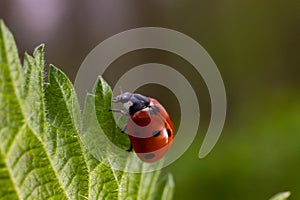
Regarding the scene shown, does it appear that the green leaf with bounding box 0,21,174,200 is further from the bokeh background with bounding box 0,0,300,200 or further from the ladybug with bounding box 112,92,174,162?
the bokeh background with bounding box 0,0,300,200

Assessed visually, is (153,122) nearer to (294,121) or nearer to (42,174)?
(42,174)

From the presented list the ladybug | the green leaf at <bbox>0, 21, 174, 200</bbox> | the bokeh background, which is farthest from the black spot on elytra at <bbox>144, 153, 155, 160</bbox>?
the bokeh background

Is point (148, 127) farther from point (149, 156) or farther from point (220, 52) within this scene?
point (220, 52)

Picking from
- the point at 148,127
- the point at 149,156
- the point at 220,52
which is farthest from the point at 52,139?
the point at 220,52

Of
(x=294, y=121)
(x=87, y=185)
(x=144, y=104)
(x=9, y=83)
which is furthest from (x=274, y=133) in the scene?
(x=9, y=83)

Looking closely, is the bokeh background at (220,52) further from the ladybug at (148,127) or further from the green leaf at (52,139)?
the green leaf at (52,139)

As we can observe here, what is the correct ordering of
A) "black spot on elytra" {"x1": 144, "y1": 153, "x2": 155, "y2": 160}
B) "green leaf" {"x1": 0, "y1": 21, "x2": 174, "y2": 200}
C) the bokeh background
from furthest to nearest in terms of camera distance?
the bokeh background → "black spot on elytra" {"x1": 144, "y1": 153, "x2": 155, "y2": 160} → "green leaf" {"x1": 0, "y1": 21, "x2": 174, "y2": 200}

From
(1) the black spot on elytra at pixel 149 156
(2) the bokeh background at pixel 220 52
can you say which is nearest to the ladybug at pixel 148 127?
(1) the black spot on elytra at pixel 149 156
